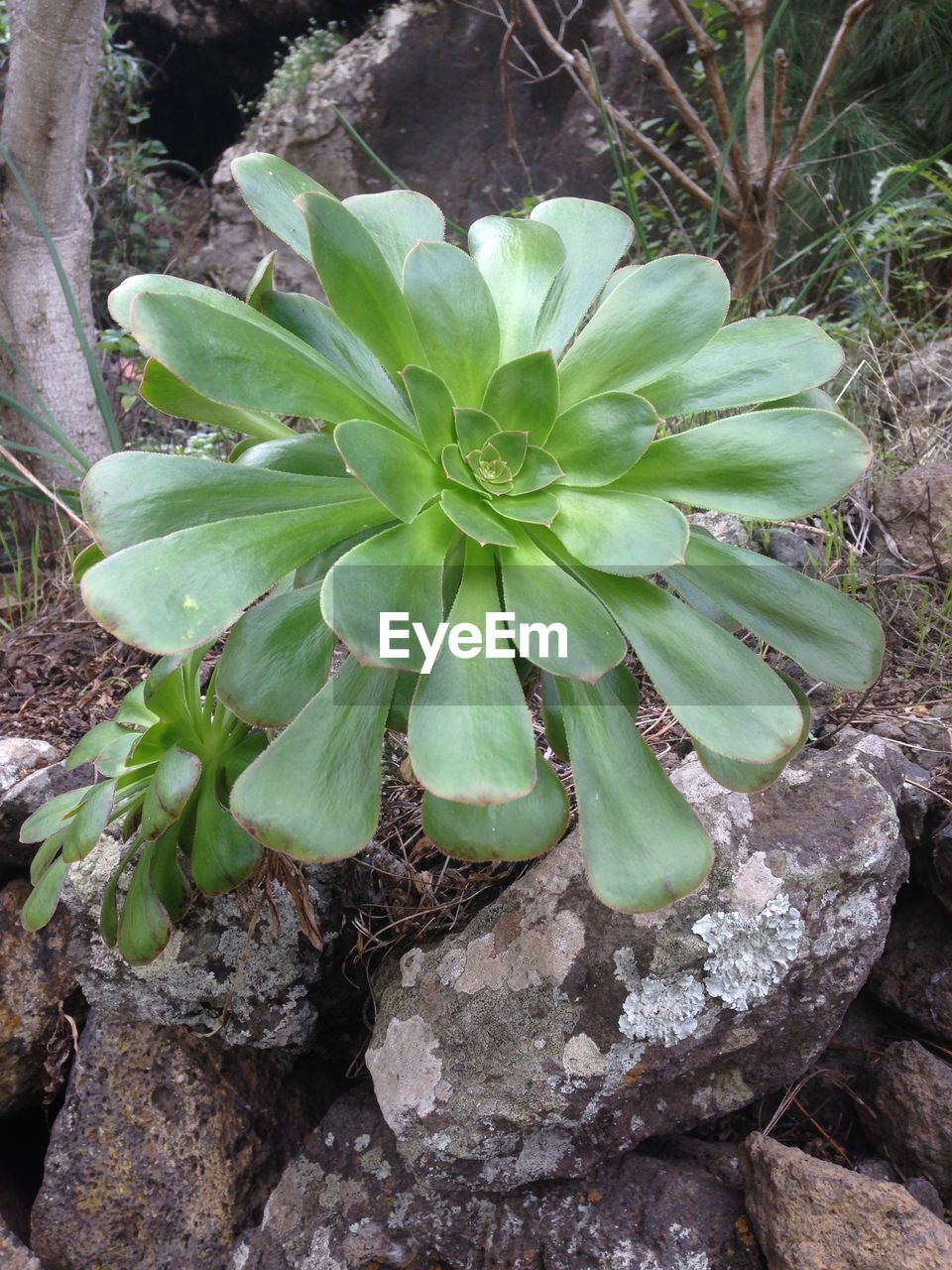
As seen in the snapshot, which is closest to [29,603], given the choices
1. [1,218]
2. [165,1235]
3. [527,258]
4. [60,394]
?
[60,394]

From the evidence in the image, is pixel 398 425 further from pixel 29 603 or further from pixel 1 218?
pixel 1 218

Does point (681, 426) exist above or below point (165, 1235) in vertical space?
above

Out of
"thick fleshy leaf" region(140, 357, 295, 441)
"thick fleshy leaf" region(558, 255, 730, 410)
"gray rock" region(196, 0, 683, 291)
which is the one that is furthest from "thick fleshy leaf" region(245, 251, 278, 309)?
"gray rock" region(196, 0, 683, 291)

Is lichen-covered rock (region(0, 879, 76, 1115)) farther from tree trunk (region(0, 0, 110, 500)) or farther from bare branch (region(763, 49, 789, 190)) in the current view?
bare branch (region(763, 49, 789, 190))

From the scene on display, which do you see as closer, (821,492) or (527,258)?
(821,492)

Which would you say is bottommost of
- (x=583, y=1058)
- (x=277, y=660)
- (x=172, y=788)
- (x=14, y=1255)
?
(x=14, y=1255)

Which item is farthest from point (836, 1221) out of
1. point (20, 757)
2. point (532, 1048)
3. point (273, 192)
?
point (20, 757)

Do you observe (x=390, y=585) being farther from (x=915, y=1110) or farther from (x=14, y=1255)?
(x=14, y=1255)

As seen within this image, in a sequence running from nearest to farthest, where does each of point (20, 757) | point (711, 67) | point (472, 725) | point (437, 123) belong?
point (472, 725), point (20, 757), point (711, 67), point (437, 123)
